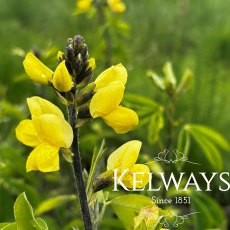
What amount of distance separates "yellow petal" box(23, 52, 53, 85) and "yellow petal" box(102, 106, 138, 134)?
113mm

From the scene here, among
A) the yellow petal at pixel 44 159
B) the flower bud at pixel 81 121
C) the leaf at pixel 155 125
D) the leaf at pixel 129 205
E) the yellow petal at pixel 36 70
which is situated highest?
the leaf at pixel 155 125

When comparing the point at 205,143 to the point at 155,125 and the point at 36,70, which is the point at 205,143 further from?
the point at 36,70

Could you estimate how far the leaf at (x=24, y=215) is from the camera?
94 cm

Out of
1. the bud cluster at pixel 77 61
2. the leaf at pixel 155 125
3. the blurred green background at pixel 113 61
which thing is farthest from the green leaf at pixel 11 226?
the leaf at pixel 155 125

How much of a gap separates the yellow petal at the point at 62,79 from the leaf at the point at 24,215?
17 centimetres

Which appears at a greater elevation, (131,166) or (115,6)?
(115,6)

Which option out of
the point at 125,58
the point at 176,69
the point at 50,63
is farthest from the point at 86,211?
the point at 176,69

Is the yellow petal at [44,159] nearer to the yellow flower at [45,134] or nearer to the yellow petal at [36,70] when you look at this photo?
the yellow flower at [45,134]

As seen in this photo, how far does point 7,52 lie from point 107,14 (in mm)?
1337

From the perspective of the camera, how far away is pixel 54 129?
928mm

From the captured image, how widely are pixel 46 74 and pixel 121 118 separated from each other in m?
0.14

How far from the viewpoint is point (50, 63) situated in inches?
69.3

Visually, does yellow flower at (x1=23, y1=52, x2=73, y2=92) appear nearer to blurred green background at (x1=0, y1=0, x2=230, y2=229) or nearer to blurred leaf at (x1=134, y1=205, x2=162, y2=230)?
blurred leaf at (x1=134, y1=205, x2=162, y2=230)

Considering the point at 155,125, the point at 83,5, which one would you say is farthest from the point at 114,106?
the point at 83,5
